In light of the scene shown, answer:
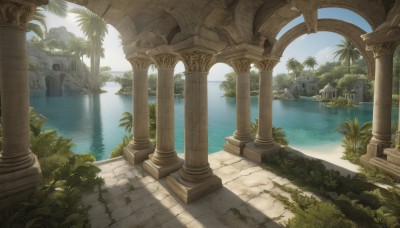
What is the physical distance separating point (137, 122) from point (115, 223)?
488cm

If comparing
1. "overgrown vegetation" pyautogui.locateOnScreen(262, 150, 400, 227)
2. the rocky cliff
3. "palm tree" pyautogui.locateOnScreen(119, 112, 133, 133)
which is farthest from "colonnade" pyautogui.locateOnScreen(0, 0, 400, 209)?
the rocky cliff

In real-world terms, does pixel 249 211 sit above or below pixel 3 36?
below

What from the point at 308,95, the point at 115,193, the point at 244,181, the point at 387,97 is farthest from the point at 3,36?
the point at 308,95

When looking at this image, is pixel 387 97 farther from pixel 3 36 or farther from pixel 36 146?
pixel 36 146

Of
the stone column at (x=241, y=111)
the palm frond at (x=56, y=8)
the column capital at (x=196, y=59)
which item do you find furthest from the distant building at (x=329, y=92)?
the palm frond at (x=56, y=8)

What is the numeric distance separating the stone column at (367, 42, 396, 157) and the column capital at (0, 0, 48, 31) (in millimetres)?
11202

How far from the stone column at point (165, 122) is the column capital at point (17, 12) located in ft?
12.1

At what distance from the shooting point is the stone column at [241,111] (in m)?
9.50

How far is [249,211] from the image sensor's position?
17.9 feet

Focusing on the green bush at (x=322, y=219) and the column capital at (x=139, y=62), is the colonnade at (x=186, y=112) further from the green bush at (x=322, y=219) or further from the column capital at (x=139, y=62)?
the green bush at (x=322, y=219)

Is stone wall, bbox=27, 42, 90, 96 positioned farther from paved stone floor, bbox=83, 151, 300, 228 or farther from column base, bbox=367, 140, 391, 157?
column base, bbox=367, 140, 391, 157

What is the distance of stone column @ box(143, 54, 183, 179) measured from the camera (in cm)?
761

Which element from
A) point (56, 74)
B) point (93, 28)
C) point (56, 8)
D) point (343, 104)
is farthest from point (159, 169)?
point (56, 74)

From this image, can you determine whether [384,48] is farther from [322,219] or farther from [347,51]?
[347,51]
